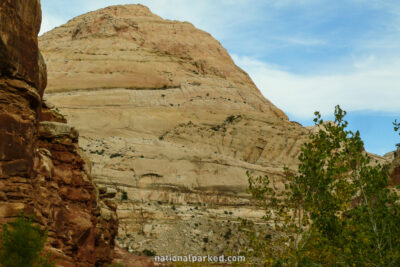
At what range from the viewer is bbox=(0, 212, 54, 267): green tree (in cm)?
1258

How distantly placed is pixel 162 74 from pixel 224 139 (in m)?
30.1

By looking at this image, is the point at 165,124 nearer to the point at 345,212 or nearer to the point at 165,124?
the point at 165,124

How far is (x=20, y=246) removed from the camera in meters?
12.7

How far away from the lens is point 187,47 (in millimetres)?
125312

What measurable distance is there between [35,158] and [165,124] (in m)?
75.1

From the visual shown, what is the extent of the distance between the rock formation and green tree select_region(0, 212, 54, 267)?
3249cm

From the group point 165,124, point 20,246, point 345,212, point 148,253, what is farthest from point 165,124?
point 20,246

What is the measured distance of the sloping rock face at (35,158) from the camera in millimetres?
14430

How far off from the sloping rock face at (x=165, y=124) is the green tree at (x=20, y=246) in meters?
28.2

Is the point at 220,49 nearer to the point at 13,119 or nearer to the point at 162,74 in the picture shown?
the point at 162,74

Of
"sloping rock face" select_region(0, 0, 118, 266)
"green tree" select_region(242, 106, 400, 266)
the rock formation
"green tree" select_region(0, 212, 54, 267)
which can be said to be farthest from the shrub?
"green tree" select_region(0, 212, 54, 267)

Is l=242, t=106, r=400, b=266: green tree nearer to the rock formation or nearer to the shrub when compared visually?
the rock formation

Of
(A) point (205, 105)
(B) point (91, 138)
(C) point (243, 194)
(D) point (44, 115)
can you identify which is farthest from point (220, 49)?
(D) point (44, 115)

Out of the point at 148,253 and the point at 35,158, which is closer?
the point at 35,158
